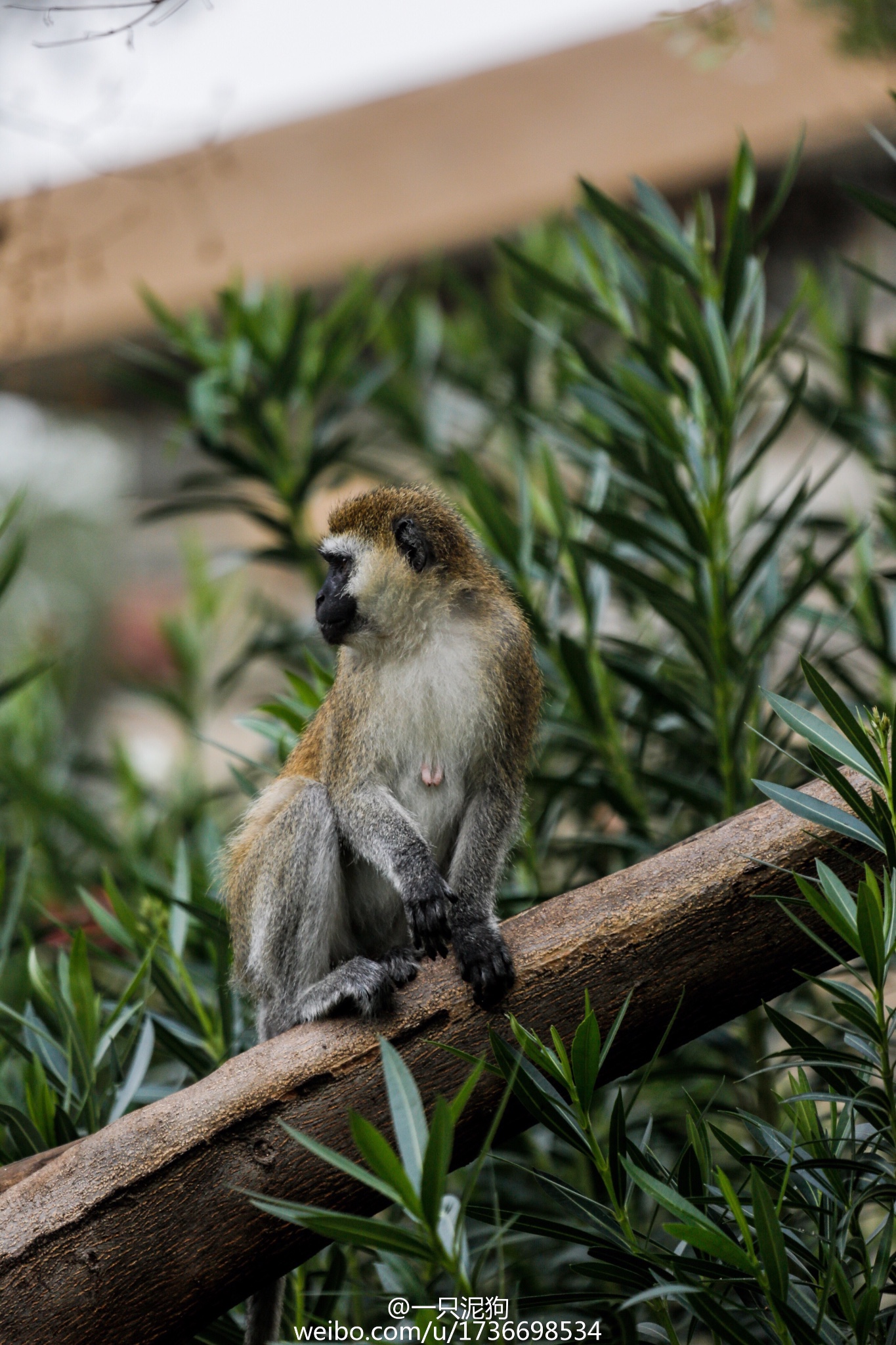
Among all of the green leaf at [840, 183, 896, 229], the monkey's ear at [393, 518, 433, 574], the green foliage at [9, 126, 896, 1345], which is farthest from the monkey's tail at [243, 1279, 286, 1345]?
the green leaf at [840, 183, 896, 229]

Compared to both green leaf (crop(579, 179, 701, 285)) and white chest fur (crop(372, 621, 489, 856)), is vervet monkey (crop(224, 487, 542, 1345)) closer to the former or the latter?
white chest fur (crop(372, 621, 489, 856))

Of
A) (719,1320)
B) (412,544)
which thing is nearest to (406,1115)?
(719,1320)

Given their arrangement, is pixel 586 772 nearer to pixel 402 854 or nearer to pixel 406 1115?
pixel 402 854

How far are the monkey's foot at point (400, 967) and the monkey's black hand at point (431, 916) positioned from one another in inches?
1.4

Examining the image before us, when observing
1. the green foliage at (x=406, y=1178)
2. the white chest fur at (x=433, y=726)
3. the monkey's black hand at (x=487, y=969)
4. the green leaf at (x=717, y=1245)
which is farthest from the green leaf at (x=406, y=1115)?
the white chest fur at (x=433, y=726)

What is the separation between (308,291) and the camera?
143 inches

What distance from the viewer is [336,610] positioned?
2.36 meters

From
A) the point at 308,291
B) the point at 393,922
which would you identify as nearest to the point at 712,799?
the point at 393,922

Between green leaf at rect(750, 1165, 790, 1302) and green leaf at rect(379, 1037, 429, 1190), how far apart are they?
1.34ft

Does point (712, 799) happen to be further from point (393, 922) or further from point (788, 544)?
point (788, 544)

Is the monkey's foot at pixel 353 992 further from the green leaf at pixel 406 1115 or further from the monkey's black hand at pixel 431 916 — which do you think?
the green leaf at pixel 406 1115

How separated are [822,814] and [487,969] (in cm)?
58

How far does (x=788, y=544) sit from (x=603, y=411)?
119 centimetres

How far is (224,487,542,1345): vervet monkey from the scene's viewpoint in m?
2.24
